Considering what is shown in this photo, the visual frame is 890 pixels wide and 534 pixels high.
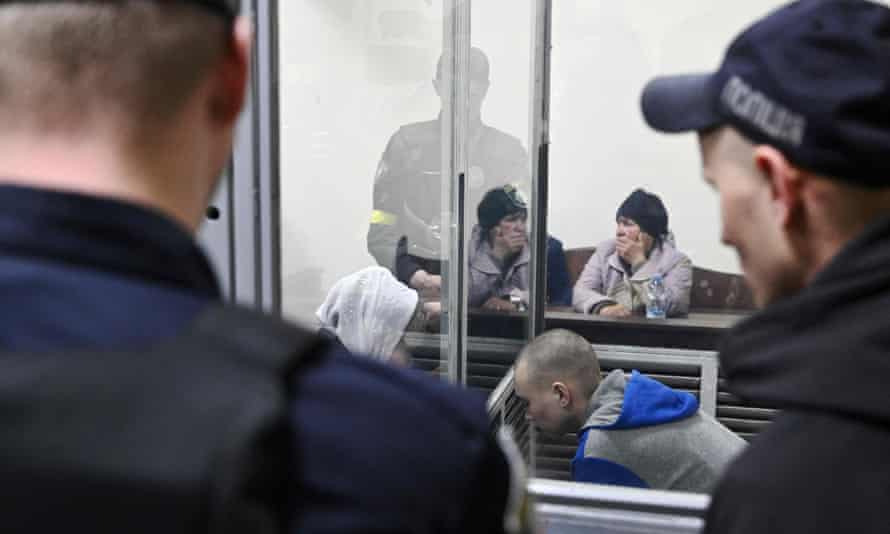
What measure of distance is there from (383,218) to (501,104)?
38.5 inches

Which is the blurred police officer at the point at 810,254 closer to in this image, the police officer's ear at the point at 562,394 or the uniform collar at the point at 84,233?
the uniform collar at the point at 84,233

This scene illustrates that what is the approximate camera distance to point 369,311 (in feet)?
6.73

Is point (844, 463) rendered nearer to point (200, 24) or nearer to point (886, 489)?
point (886, 489)

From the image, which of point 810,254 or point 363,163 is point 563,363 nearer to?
point 363,163

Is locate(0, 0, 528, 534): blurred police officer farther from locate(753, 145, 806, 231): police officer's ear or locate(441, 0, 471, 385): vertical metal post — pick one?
locate(441, 0, 471, 385): vertical metal post

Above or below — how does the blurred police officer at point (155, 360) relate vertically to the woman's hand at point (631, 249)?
above

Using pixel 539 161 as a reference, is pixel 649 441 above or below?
below

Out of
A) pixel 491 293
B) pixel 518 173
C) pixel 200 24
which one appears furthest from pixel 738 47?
pixel 518 173

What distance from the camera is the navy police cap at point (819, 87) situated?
2.71ft

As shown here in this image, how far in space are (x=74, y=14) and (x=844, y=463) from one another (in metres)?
0.70

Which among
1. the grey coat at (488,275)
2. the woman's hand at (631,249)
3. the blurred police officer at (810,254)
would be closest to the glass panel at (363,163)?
the grey coat at (488,275)

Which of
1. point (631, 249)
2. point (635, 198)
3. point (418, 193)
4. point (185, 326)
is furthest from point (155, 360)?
point (635, 198)

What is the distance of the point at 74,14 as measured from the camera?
59cm

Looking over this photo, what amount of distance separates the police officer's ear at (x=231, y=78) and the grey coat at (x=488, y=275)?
80.4 inches
